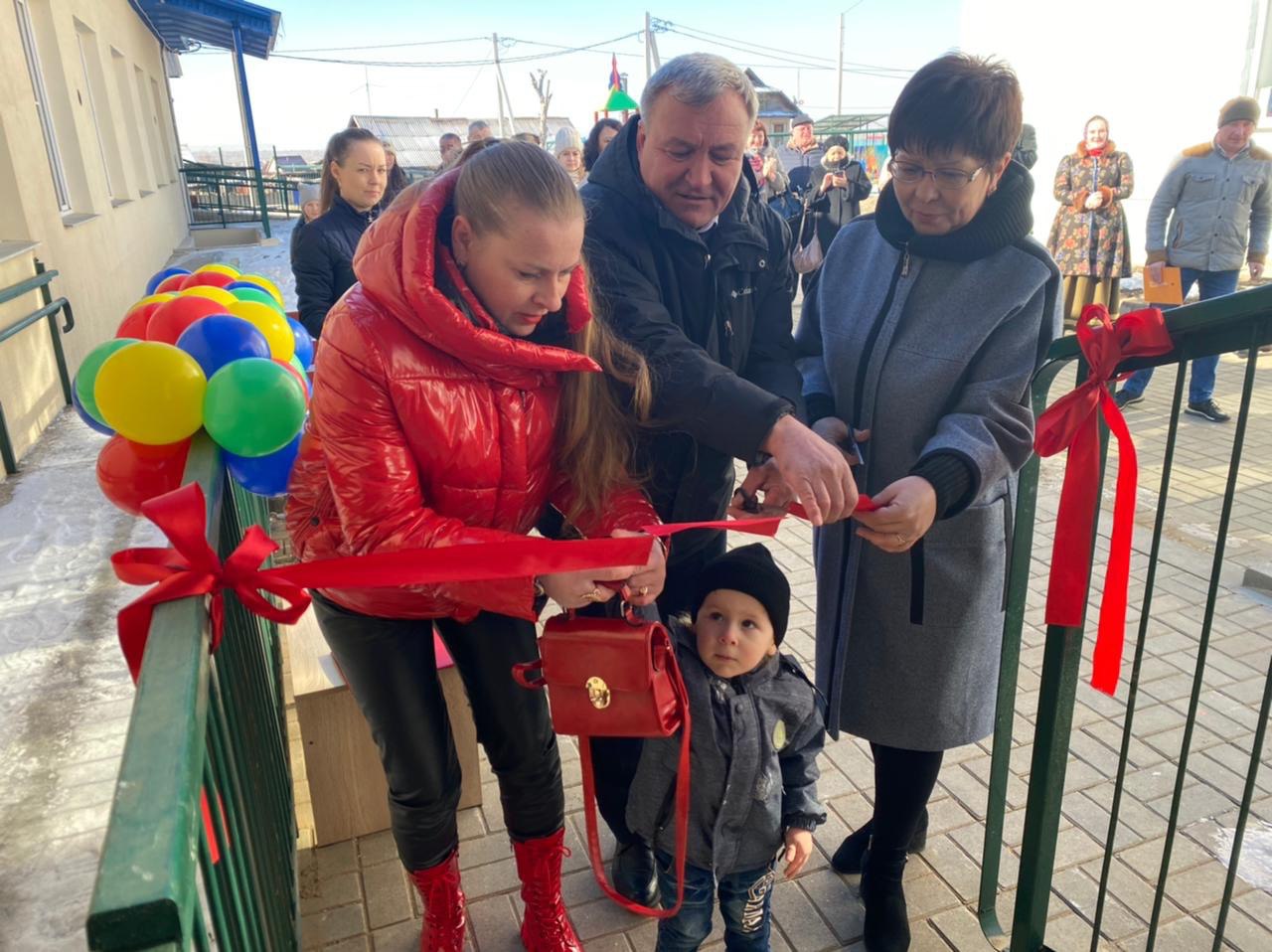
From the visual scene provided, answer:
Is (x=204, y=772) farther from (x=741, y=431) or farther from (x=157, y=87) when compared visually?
(x=157, y=87)

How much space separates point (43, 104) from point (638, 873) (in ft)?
29.0

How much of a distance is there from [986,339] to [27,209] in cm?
668

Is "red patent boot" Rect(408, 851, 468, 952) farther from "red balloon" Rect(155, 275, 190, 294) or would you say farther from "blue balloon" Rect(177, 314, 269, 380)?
"red balloon" Rect(155, 275, 190, 294)

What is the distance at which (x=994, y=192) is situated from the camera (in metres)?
1.96

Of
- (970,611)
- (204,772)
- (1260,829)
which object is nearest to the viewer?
(204,772)

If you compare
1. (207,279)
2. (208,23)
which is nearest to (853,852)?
(207,279)

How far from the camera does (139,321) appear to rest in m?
2.80

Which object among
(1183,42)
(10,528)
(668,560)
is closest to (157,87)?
(10,528)

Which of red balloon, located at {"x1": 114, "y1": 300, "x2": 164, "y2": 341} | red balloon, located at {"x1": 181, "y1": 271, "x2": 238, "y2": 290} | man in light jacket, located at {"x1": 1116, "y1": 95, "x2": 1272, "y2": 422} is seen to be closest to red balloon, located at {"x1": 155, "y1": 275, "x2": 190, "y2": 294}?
red balloon, located at {"x1": 181, "y1": 271, "x2": 238, "y2": 290}

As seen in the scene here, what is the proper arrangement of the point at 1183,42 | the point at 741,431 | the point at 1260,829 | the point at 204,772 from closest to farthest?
the point at 204,772 → the point at 741,431 → the point at 1260,829 → the point at 1183,42

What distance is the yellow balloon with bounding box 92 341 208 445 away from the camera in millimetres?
2090

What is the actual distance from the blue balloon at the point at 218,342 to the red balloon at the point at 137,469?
220 mm

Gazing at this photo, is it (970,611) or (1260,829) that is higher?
(970,611)

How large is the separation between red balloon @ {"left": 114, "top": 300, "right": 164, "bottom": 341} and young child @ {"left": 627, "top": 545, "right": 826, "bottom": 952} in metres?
1.89
